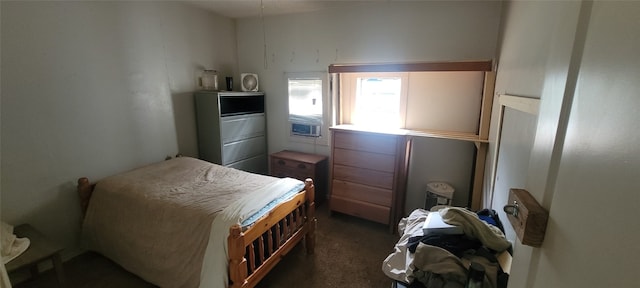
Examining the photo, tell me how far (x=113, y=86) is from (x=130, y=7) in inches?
31.4

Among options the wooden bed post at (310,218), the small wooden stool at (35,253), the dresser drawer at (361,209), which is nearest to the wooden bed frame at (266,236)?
the wooden bed post at (310,218)

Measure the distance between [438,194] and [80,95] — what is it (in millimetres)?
3428

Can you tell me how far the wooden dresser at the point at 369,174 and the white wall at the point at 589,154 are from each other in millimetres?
1973

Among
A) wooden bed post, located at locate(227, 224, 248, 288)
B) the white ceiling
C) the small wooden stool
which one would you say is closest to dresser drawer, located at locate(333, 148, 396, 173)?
wooden bed post, located at locate(227, 224, 248, 288)

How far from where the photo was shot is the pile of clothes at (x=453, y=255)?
1.14 m

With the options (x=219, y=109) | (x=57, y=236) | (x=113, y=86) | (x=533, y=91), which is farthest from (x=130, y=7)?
(x=533, y=91)

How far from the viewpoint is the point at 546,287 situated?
1.75ft

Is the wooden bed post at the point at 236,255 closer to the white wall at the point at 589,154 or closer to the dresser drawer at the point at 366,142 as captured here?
the white wall at the point at 589,154

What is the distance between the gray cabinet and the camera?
124 inches

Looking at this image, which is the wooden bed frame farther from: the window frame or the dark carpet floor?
the window frame

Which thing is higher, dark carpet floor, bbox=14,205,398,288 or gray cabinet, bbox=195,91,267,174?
gray cabinet, bbox=195,91,267,174

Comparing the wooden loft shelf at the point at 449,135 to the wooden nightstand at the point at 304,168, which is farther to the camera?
the wooden nightstand at the point at 304,168

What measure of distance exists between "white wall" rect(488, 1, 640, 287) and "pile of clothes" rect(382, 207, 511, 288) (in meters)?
0.52

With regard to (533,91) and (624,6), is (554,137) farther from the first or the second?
(533,91)
